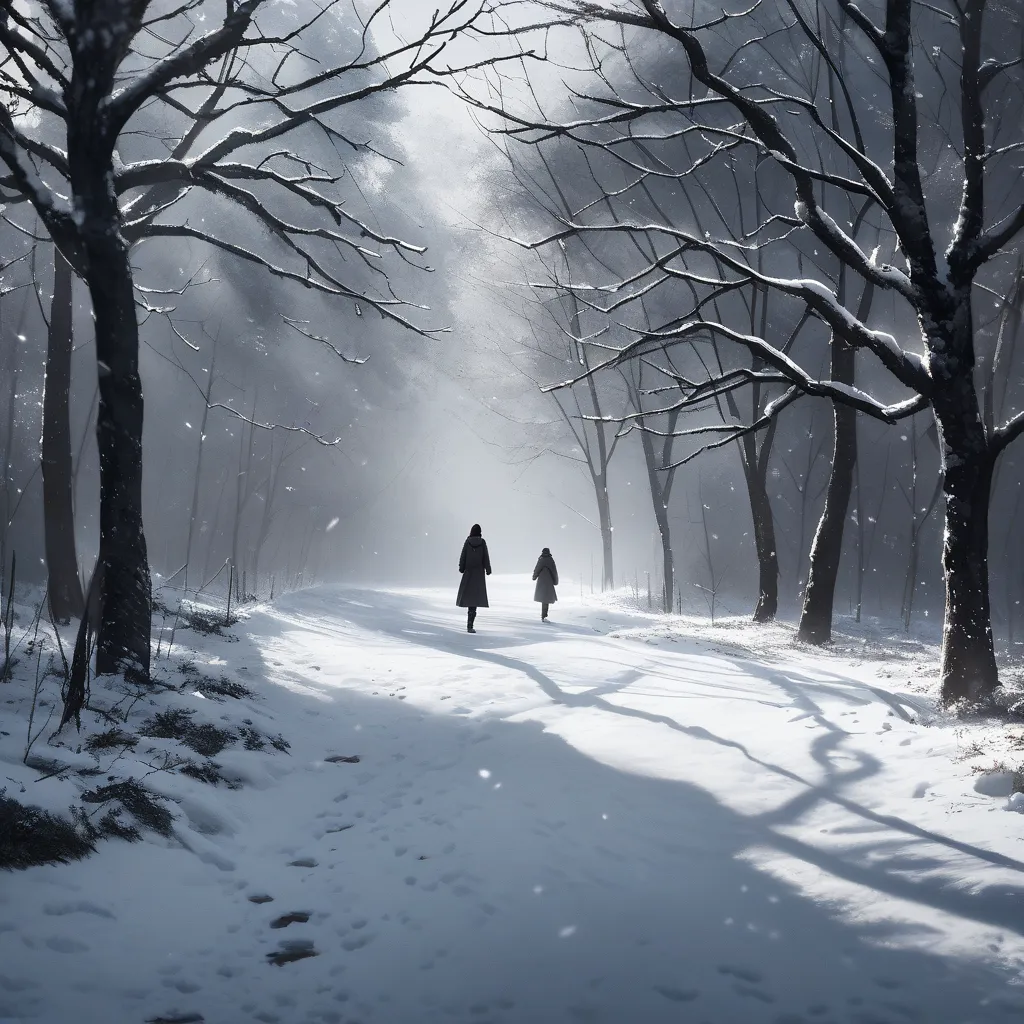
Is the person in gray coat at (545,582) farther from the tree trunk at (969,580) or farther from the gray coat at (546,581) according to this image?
the tree trunk at (969,580)

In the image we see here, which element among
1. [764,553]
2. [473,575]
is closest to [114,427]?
[473,575]

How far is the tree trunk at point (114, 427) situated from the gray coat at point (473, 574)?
743cm

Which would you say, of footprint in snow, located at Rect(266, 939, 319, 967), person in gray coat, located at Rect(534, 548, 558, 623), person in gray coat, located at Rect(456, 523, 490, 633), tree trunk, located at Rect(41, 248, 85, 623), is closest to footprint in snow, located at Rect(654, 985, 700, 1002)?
footprint in snow, located at Rect(266, 939, 319, 967)

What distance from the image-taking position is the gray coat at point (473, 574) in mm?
12992

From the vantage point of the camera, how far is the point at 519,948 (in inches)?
117

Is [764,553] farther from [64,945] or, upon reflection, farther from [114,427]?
[64,945]

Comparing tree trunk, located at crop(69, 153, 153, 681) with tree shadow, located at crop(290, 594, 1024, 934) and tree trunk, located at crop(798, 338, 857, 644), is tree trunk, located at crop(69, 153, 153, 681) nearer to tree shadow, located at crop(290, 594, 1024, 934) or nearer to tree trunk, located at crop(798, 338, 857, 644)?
tree shadow, located at crop(290, 594, 1024, 934)

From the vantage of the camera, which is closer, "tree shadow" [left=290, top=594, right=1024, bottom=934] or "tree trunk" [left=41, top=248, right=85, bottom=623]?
"tree shadow" [left=290, top=594, right=1024, bottom=934]

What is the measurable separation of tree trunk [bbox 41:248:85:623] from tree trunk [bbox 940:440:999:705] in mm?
9776

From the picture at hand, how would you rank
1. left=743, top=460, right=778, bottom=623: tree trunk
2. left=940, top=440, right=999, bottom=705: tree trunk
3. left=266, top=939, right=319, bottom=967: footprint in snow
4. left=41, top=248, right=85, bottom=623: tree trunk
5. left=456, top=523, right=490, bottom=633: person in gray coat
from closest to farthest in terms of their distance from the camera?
1. left=266, top=939, right=319, bottom=967: footprint in snow
2. left=940, top=440, right=999, bottom=705: tree trunk
3. left=41, top=248, right=85, bottom=623: tree trunk
4. left=456, top=523, right=490, bottom=633: person in gray coat
5. left=743, top=460, right=778, bottom=623: tree trunk

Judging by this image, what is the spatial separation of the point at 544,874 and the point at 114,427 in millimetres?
4749

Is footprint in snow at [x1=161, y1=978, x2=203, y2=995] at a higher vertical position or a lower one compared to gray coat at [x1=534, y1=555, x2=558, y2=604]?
lower

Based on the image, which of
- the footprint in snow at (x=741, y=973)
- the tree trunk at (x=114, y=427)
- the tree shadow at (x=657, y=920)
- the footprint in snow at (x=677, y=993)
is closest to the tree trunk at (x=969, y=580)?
the tree shadow at (x=657, y=920)

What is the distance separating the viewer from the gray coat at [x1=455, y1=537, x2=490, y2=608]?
13.0 m
